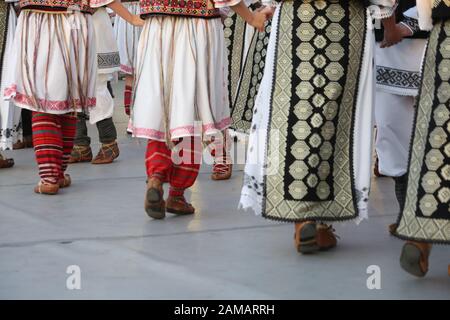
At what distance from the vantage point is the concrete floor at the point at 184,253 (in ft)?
15.4

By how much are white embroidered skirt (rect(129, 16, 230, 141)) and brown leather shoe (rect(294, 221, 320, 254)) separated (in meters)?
1.14

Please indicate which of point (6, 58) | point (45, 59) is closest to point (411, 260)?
point (45, 59)

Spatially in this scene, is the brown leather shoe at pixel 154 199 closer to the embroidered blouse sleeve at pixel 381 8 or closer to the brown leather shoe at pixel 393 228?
the brown leather shoe at pixel 393 228

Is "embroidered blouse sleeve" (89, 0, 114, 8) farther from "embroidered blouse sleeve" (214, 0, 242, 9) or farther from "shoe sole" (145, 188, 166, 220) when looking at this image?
"shoe sole" (145, 188, 166, 220)

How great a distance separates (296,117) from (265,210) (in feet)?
1.61

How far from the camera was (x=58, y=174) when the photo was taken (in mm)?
7258

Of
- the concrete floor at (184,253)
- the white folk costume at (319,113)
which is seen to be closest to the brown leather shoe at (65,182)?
the concrete floor at (184,253)

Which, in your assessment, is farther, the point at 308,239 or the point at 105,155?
the point at 105,155

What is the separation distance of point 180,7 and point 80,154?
2.91m

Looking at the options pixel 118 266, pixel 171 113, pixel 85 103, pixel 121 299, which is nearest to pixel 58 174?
pixel 85 103

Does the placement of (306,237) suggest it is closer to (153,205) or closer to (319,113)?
(319,113)

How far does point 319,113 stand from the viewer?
206 inches

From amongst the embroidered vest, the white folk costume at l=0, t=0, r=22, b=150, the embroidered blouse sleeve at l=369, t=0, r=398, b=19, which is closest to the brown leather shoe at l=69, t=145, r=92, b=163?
the white folk costume at l=0, t=0, r=22, b=150

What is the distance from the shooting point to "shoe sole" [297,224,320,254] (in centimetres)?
526
